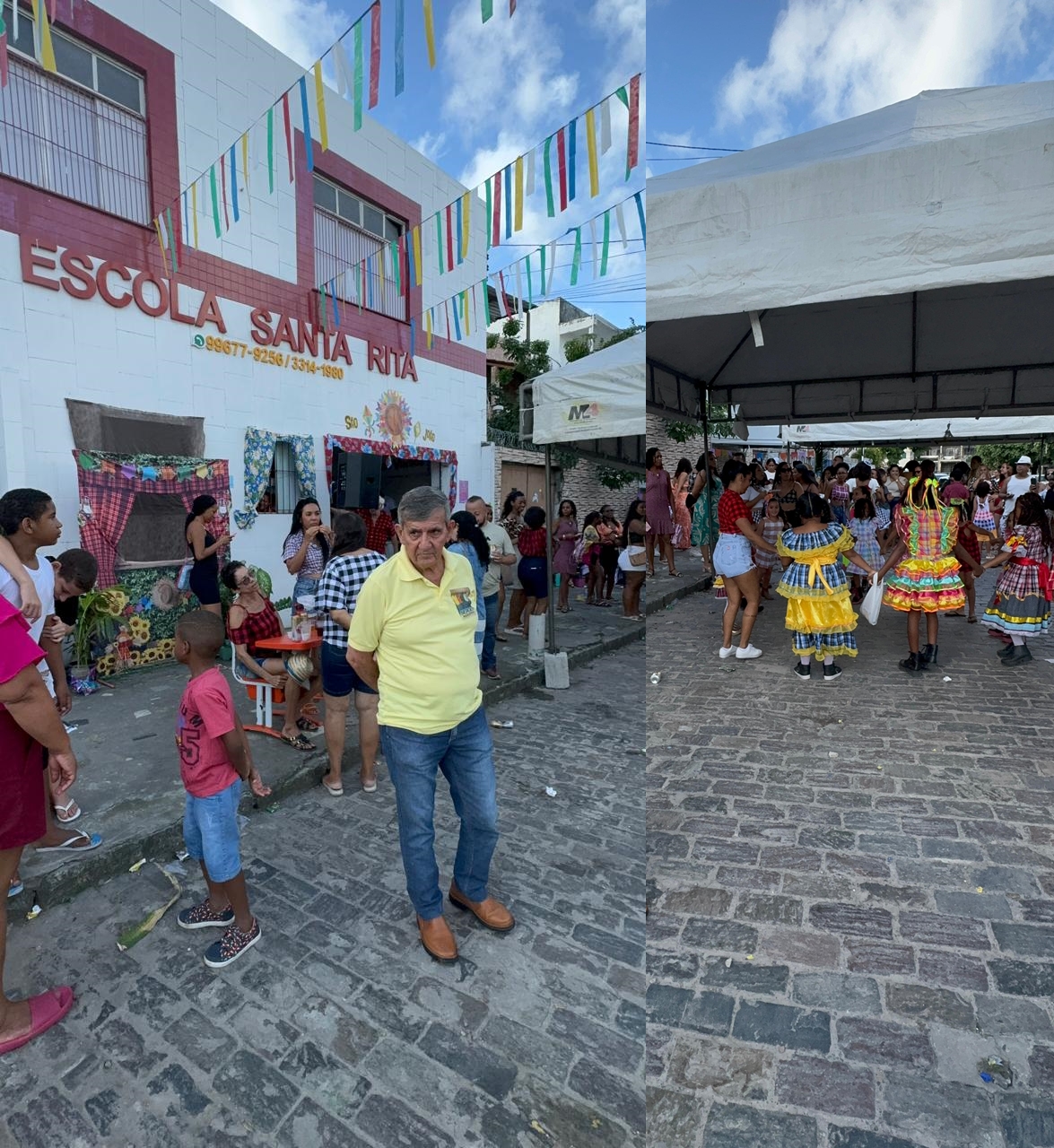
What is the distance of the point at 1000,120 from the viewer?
2967 millimetres

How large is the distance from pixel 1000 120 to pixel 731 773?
345cm

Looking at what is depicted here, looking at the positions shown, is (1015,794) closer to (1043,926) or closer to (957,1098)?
(1043,926)

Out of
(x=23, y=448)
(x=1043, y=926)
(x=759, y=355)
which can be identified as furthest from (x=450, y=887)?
(x=759, y=355)

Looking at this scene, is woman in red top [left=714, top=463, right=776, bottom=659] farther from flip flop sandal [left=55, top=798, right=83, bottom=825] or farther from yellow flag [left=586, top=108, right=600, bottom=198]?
flip flop sandal [left=55, top=798, right=83, bottom=825]

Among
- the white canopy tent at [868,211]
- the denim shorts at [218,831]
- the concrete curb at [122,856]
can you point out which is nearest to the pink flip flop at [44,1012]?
the denim shorts at [218,831]

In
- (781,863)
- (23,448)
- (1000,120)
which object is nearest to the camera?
(1000,120)

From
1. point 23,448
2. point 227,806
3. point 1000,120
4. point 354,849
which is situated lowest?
point 354,849

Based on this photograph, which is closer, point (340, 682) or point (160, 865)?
point (160, 865)

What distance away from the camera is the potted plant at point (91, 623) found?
630cm

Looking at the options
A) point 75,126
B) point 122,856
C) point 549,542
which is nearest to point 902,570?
point 549,542

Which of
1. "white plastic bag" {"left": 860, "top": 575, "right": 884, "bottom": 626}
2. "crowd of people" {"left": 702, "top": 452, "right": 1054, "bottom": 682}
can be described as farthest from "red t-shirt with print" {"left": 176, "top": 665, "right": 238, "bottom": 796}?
"white plastic bag" {"left": 860, "top": 575, "right": 884, "bottom": 626}

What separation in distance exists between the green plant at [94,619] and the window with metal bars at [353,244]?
186 inches

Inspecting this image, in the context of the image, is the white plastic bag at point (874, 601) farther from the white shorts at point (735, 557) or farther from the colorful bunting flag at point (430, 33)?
the colorful bunting flag at point (430, 33)

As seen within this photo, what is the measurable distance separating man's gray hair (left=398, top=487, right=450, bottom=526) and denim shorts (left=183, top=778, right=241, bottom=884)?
132cm
